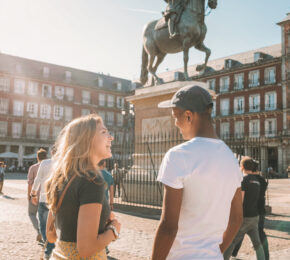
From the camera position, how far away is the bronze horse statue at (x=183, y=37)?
8.40m

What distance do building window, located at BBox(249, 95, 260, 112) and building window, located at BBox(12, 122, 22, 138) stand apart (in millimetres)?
30216

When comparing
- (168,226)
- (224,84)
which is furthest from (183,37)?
(224,84)

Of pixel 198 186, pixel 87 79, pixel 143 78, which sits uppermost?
pixel 87 79

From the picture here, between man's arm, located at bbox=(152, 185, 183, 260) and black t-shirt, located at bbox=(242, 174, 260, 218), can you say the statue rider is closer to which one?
black t-shirt, located at bbox=(242, 174, 260, 218)

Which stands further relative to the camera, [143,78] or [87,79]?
[87,79]

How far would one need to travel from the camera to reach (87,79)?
5325cm

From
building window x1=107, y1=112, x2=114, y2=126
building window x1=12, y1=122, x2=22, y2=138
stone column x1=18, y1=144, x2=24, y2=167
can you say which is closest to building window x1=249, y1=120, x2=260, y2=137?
building window x1=107, y1=112, x2=114, y2=126

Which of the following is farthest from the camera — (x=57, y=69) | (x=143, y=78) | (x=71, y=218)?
(x=57, y=69)

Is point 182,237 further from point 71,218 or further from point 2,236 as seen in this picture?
point 2,236

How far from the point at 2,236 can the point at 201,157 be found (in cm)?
563

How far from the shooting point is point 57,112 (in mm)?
48625

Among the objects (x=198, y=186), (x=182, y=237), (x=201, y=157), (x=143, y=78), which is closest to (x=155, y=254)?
(x=182, y=237)

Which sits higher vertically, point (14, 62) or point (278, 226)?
point (14, 62)

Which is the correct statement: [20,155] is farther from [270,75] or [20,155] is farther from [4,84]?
[270,75]
